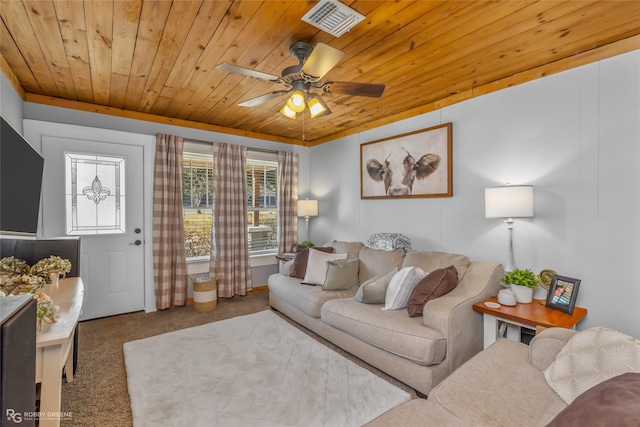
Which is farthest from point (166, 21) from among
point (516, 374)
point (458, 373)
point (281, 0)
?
point (516, 374)

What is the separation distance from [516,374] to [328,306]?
156 centimetres

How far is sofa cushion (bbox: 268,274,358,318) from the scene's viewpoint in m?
2.92

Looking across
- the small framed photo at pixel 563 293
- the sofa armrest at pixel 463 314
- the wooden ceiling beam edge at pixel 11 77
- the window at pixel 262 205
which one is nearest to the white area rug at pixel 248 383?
the sofa armrest at pixel 463 314

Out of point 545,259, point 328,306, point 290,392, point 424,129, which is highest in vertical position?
point 424,129

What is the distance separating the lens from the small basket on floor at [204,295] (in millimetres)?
3723

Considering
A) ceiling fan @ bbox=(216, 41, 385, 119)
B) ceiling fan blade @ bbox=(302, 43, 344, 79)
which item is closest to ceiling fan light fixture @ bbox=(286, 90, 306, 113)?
ceiling fan @ bbox=(216, 41, 385, 119)

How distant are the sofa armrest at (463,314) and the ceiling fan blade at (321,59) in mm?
1773

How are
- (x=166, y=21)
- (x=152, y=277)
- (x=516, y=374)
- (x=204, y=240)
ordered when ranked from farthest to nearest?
(x=204, y=240) < (x=152, y=277) < (x=166, y=21) < (x=516, y=374)

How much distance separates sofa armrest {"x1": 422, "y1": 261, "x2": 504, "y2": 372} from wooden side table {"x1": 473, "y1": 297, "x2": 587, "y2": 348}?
0.06 meters

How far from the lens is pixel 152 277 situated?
12.2 feet

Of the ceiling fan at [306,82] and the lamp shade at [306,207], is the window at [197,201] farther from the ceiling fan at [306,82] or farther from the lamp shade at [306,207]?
the ceiling fan at [306,82]

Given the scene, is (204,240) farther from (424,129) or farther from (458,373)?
(458,373)

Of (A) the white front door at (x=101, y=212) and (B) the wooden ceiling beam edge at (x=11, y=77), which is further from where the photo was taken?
(A) the white front door at (x=101, y=212)

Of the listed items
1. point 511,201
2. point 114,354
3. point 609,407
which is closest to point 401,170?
point 511,201
